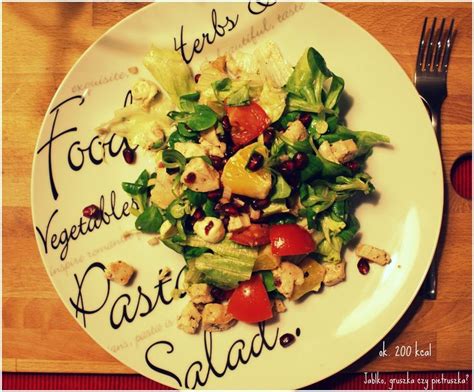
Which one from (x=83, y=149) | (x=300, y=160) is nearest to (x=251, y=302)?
(x=300, y=160)

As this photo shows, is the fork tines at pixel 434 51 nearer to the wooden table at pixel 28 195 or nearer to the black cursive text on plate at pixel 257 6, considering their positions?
the wooden table at pixel 28 195

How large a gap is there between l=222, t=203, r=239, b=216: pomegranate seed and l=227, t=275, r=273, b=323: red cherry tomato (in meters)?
0.29

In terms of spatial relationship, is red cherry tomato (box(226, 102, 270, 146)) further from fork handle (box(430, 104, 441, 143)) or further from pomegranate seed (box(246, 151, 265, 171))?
fork handle (box(430, 104, 441, 143))

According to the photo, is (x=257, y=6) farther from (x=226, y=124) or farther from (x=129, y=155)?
(x=129, y=155)

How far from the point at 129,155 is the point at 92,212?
0.96 ft

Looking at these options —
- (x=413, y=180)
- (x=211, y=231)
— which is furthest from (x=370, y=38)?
(x=211, y=231)

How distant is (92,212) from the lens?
220cm

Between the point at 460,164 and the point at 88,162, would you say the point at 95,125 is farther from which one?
the point at 460,164

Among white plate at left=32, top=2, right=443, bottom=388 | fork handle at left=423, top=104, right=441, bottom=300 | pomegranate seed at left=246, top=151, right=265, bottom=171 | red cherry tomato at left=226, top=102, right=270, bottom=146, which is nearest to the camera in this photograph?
pomegranate seed at left=246, top=151, right=265, bottom=171

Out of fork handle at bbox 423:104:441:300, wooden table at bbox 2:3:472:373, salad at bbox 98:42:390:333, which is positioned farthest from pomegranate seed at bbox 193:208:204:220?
fork handle at bbox 423:104:441:300

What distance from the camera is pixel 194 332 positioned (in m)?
2.19

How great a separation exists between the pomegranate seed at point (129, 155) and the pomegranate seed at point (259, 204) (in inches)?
22.8

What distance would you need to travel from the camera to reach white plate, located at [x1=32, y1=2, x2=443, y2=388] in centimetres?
215

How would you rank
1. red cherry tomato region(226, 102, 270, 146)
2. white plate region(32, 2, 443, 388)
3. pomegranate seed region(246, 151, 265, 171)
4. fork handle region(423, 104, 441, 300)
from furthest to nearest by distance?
1. fork handle region(423, 104, 441, 300)
2. white plate region(32, 2, 443, 388)
3. red cherry tomato region(226, 102, 270, 146)
4. pomegranate seed region(246, 151, 265, 171)
